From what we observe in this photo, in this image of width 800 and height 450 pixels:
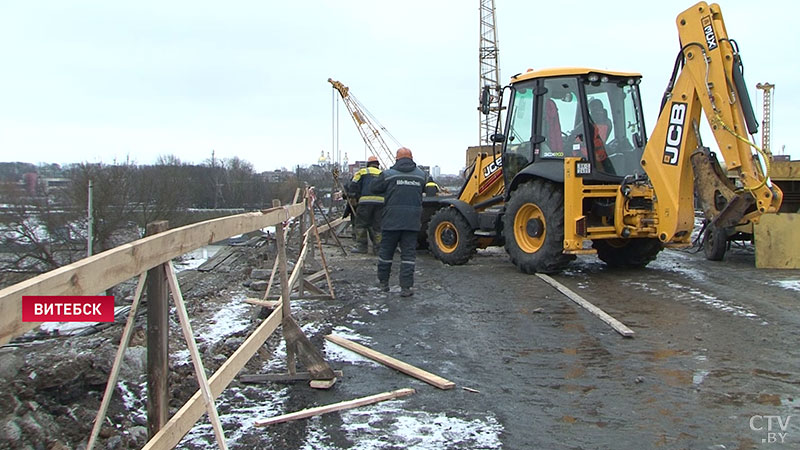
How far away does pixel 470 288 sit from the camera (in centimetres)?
799

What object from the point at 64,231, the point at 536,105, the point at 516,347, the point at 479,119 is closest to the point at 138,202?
the point at 64,231

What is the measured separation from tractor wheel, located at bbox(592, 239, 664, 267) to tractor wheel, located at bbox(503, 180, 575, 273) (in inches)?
47.2

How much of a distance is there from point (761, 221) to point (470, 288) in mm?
4953

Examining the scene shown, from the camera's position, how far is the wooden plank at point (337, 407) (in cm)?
362

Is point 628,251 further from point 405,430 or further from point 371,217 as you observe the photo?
point 405,430

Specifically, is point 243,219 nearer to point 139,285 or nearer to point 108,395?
point 139,285

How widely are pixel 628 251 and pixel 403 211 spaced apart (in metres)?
3.89

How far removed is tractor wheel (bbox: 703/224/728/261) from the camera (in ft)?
34.5

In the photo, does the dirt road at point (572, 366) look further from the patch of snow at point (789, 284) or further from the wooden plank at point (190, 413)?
the wooden plank at point (190, 413)

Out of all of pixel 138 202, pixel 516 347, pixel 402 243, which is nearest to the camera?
pixel 516 347

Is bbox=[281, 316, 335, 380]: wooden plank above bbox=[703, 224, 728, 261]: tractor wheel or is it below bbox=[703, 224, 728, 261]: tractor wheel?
below

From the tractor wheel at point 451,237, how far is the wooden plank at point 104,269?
6.96 metres

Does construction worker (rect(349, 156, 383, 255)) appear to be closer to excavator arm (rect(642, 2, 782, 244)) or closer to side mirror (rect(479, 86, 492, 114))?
side mirror (rect(479, 86, 492, 114))

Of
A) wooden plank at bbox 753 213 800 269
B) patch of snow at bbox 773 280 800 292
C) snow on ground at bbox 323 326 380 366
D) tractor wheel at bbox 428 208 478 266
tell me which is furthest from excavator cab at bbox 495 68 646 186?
snow on ground at bbox 323 326 380 366
